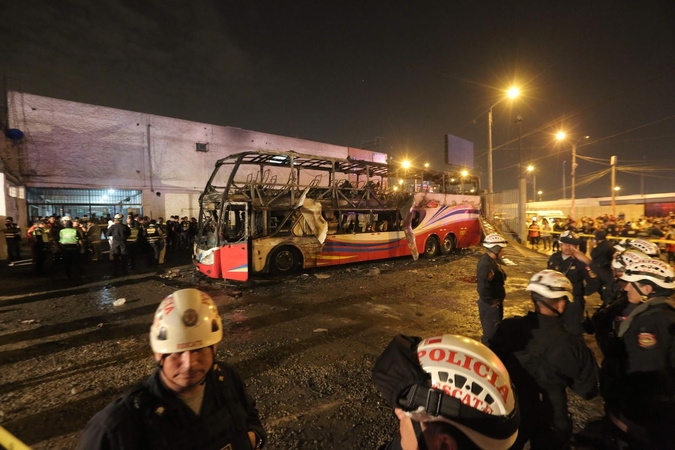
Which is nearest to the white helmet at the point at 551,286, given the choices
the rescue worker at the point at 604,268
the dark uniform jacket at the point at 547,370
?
the dark uniform jacket at the point at 547,370

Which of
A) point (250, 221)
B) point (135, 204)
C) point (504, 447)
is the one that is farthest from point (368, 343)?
point (135, 204)

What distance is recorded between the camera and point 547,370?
1.98m

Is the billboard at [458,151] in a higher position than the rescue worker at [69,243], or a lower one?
higher

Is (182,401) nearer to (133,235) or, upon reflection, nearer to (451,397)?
(451,397)

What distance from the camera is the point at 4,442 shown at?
1.45m

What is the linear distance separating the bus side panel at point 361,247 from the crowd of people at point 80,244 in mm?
5791

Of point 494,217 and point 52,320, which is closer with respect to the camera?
point 52,320

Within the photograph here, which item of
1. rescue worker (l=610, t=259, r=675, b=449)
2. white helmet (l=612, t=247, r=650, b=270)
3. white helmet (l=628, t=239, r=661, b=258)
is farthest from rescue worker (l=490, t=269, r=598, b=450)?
white helmet (l=628, t=239, r=661, b=258)

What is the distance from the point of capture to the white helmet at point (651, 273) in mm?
2334

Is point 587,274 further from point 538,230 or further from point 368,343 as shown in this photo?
point 538,230

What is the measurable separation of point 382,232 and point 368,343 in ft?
21.9

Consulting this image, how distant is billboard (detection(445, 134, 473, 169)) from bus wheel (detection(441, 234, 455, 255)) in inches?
364

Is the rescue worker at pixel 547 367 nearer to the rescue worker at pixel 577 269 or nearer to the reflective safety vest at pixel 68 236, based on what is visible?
the rescue worker at pixel 577 269

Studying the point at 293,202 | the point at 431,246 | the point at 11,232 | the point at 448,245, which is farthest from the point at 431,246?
the point at 11,232
